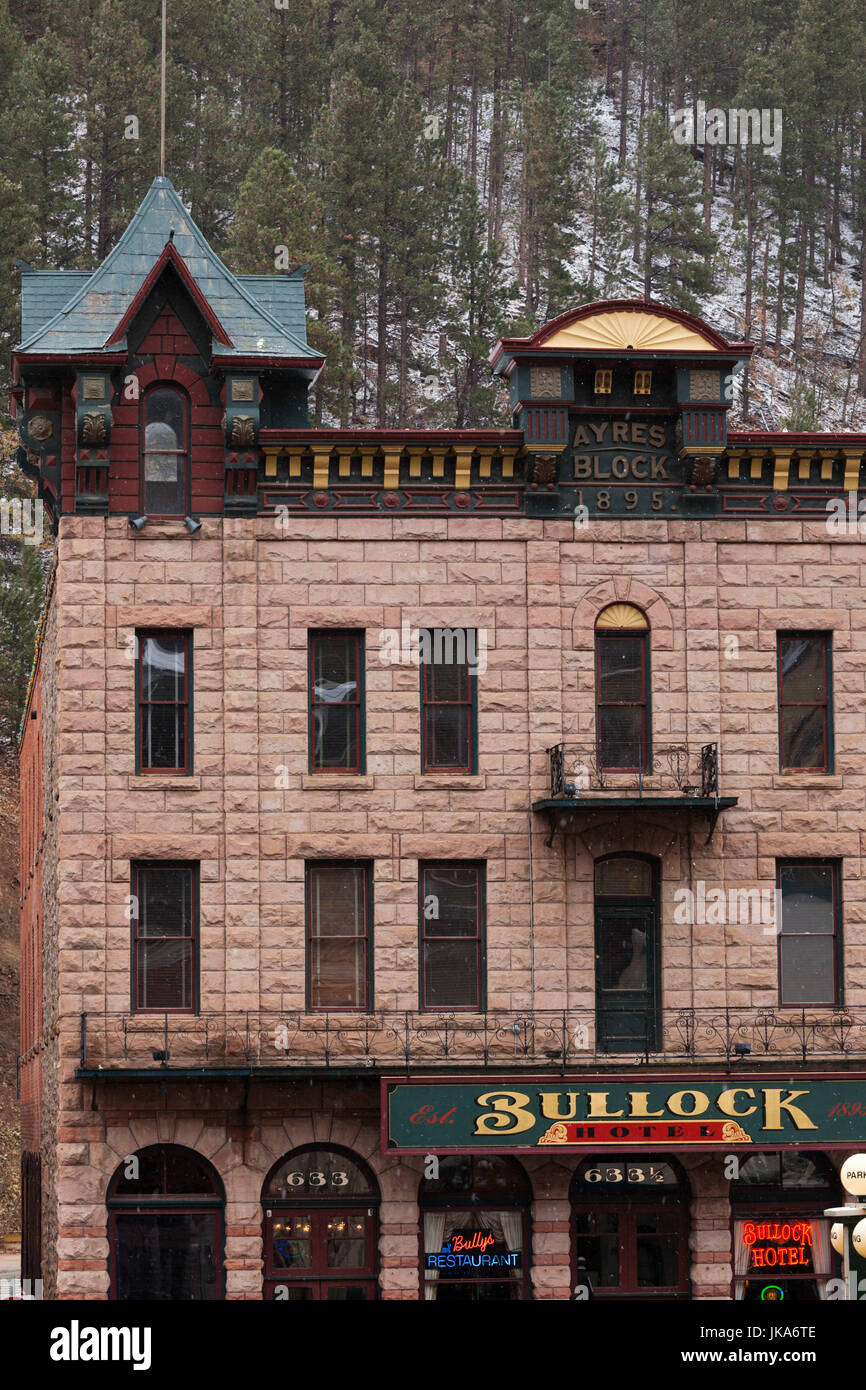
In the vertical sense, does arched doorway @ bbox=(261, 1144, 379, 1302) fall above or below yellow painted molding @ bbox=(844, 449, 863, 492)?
below

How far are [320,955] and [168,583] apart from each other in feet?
19.0

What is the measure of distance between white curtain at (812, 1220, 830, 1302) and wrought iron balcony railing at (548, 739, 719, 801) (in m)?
6.52

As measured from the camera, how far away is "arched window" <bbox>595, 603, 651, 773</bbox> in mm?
30094

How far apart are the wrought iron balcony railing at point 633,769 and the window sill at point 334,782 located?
106 inches

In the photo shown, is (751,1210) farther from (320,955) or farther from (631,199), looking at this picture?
(631,199)

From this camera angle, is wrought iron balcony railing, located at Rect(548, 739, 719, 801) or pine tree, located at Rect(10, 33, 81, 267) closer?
wrought iron balcony railing, located at Rect(548, 739, 719, 801)

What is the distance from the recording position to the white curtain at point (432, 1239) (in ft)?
95.2

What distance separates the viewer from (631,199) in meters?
83.0

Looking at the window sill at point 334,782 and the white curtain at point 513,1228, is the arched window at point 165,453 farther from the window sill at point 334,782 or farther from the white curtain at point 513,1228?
the white curtain at point 513,1228

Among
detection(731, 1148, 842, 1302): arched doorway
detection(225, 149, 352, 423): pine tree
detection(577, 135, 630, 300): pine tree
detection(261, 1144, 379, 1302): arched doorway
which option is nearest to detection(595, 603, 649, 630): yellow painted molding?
detection(731, 1148, 842, 1302): arched doorway

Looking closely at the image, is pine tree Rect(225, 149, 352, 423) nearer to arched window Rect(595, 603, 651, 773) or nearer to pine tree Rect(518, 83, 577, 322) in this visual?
pine tree Rect(518, 83, 577, 322)

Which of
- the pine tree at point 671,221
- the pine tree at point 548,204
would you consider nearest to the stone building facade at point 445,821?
the pine tree at point 548,204

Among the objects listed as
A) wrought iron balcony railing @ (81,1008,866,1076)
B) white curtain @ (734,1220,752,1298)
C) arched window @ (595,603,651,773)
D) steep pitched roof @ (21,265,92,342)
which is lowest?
white curtain @ (734,1220,752,1298)
